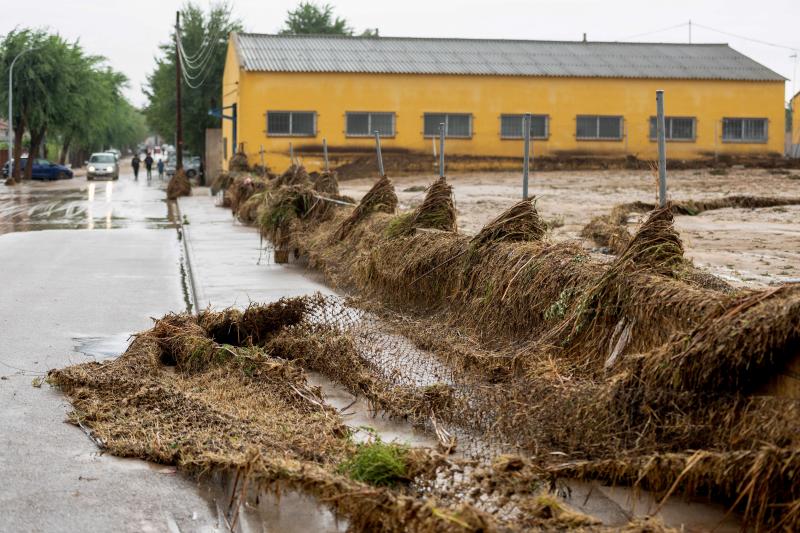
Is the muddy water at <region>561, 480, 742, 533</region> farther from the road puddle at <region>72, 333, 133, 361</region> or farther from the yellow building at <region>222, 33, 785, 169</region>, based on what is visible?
the yellow building at <region>222, 33, 785, 169</region>

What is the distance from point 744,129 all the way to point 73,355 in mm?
43013

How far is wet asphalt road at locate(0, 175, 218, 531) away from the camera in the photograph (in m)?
5.71

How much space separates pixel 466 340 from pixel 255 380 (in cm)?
174

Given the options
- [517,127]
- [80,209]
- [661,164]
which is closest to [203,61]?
[517,127]

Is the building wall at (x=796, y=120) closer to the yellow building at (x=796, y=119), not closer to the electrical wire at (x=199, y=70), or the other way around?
the yellow building at (x=796, y=119)

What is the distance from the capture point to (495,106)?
1858 inches

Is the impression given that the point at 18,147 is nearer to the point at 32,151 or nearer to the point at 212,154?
the point at 32,151

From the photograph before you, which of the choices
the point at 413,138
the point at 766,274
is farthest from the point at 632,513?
the point at 413,138

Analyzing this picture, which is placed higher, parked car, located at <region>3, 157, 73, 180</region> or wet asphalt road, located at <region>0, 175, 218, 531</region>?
parked car, located at <region>3, 157, 73, 180</region>

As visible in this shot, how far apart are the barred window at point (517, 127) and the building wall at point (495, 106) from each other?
26 centimetres

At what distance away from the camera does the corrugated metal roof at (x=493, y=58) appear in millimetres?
47000

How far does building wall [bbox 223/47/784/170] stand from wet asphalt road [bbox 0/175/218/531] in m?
19.6

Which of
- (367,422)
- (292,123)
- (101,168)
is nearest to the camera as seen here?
A: (367,422)

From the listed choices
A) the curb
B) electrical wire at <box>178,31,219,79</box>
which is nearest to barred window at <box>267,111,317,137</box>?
the curb
